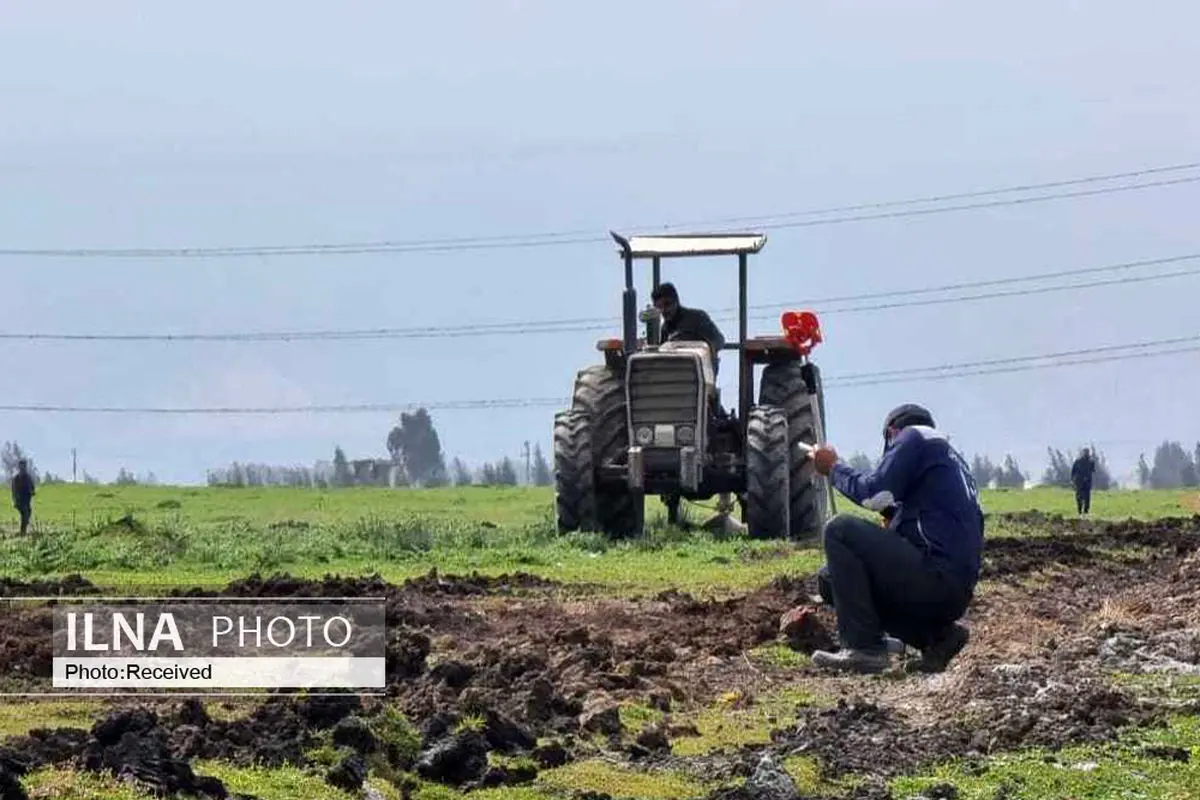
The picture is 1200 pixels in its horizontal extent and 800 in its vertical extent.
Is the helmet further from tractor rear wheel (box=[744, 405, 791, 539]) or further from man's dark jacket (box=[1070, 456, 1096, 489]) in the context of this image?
man's dark jacket (box=[1070, 456, 1096, 489])

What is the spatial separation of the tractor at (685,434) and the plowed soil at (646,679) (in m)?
7.01

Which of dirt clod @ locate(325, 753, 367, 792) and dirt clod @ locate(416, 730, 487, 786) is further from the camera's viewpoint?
dirt clod @ locate(416, 730, 487, 786)

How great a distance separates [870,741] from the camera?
1112 cm

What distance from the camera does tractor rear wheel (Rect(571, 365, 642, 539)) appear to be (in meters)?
28.6

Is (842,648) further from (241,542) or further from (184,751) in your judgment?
(241,542)

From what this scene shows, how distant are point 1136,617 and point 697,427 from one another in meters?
12.3

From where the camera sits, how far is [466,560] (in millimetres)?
25062

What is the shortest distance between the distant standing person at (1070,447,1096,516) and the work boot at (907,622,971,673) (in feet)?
98.0

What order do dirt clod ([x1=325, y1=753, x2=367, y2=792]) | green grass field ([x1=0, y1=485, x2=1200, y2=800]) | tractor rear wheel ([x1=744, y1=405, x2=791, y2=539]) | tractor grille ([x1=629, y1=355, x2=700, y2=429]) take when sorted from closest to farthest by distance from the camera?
dirt clod ([x1=325, y1=753, x2=367, y2=792])
green grass field ([x1=0, y1=485, x2=1200, y2=800])
tractor rear wheel ([x1=744, y1=405, x2=791, y2=539])
tractor grille ([x1=629, y1=355, x2=700, y2=429])

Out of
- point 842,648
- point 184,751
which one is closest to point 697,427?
point 842,648

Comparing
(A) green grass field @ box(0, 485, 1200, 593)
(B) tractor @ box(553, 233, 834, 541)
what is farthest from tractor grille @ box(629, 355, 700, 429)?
(A) green grass field @ box(0, 485, 1200, 593)

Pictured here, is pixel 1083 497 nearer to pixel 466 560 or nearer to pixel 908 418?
pixel 466 560

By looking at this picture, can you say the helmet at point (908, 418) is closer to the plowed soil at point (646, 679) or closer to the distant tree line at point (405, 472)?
the plowed soil at point (646, 679)

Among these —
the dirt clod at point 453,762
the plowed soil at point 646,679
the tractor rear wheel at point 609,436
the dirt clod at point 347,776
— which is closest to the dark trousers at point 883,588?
the plowed soil at point 646,679
